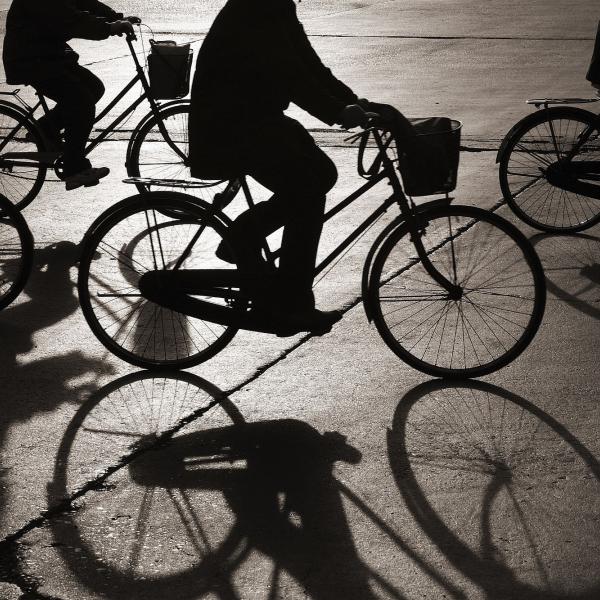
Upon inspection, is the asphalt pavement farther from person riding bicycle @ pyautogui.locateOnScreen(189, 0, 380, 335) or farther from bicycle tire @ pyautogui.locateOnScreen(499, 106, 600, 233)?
person riding bicycle @ pyautogui.locateOnScreen(189, 0, 380, 335)

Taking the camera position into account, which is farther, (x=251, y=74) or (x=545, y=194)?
(x=545, y=194)

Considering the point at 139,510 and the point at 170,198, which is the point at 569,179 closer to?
the point at 170,198

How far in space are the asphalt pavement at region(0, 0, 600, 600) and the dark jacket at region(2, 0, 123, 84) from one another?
1365 mm

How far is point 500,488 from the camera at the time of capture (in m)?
4.46

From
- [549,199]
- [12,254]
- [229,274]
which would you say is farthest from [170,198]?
[549,199]

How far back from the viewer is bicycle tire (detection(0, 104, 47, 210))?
8172 mm

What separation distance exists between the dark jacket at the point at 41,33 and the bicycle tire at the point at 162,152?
0.78 m

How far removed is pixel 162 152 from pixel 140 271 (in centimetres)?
254

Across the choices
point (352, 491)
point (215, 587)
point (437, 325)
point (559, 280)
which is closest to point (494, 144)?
point (559, 280)

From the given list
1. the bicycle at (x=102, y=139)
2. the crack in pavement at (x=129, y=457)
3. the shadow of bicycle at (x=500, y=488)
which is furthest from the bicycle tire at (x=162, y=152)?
the shadow of bicycle at (x=500, y=488)

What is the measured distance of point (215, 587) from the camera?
12.5 ft

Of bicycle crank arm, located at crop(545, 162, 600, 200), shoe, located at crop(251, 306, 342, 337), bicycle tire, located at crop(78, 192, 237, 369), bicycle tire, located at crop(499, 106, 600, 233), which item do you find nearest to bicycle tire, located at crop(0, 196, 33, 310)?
bicycle tire, located at crop(78, 192, 237, 369)

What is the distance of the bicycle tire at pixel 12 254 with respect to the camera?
20.3 ft

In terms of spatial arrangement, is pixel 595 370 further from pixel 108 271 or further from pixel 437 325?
pixel 108 271
